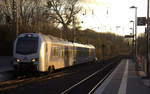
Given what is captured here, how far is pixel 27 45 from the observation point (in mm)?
22500

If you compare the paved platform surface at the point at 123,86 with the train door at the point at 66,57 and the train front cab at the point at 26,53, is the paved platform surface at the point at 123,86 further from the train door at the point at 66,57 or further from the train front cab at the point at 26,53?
the train door at the point at 66,57

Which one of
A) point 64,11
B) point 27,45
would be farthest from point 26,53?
point 64,11

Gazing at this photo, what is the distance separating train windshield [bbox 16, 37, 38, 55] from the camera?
22203mm

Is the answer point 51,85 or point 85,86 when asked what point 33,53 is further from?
point 85,86

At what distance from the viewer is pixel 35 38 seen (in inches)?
885

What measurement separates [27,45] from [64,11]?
34.6m

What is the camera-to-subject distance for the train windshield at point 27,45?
2220cm

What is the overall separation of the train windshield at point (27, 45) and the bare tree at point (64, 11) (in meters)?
32.6

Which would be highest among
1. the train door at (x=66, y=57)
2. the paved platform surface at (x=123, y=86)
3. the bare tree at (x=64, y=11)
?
the bare tree at (x=64, y=11)

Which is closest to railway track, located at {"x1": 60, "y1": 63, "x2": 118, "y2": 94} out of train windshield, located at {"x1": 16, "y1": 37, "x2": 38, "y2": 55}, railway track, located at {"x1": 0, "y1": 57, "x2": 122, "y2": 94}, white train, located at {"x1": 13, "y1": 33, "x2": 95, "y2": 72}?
railway track, located at {"x1": 0, "y1": 57, "x2": 122, "y2": 94}

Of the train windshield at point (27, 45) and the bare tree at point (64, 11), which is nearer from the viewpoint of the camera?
the train windshield at point (27, 45)

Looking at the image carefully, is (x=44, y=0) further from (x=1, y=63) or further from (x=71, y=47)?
(x=1, y=63)

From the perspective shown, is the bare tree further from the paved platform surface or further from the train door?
the paved platform surface

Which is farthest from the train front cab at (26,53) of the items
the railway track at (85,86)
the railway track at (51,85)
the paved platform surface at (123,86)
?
the paved platform surface at (123,86)
